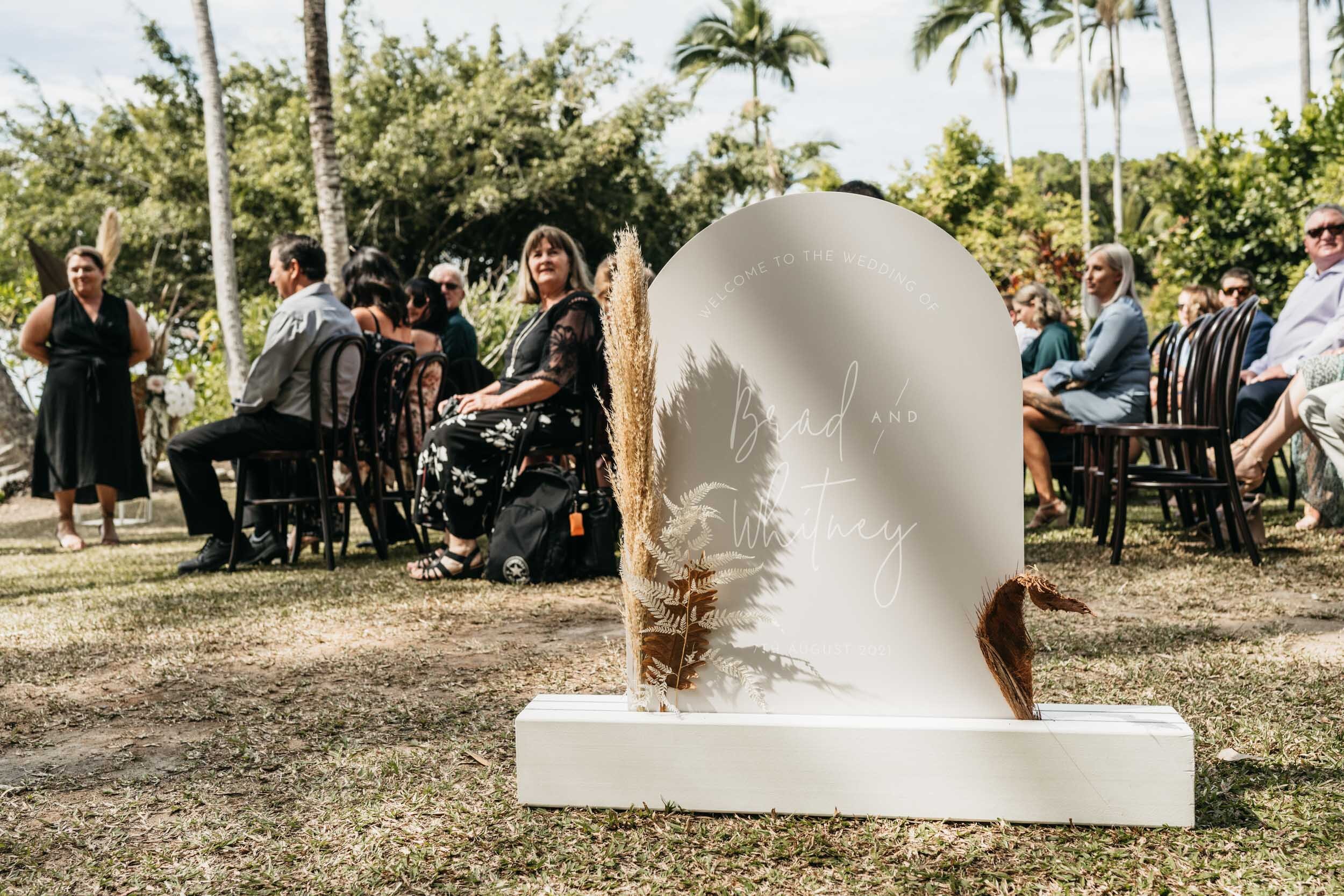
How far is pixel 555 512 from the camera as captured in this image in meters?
4.80

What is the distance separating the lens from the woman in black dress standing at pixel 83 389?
6.54m

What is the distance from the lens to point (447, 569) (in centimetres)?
500

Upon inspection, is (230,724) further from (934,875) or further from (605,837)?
(934,875)

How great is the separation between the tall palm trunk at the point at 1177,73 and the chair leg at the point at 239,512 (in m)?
Answer: 15.2

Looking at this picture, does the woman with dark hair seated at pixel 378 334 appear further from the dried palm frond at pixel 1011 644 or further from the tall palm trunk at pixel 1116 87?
the tall palm trunk at pixel 1116 87

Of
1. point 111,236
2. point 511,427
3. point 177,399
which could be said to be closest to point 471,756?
point 511,427

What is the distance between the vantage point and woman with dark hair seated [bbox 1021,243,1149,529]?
18.6 ft

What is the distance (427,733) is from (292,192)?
791 inches

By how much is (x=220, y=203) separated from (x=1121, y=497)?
10.3 meters

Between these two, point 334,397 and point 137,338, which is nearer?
point 334,397

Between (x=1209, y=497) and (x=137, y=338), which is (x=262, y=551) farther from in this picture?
(x=1209, y=497)

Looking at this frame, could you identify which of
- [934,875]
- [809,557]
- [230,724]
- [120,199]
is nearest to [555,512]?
[230,724]

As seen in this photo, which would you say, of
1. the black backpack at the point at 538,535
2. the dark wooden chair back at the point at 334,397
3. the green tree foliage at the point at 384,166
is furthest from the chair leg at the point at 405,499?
the green tree foliage at the point at 384,166

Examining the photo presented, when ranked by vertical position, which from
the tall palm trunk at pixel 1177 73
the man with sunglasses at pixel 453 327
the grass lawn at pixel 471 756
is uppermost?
the tall palm trunk at pixel 1177 73
